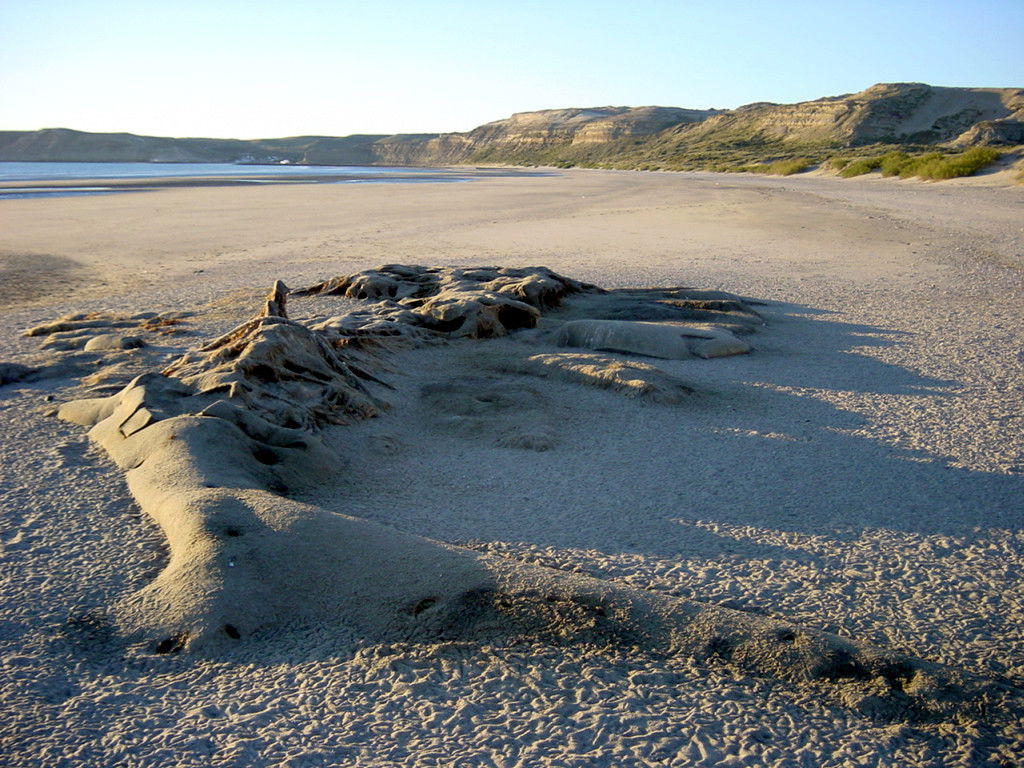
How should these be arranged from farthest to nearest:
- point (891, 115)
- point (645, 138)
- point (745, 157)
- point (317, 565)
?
point (645, 138), point (891, 115), point (745, 157), point (317, 565)

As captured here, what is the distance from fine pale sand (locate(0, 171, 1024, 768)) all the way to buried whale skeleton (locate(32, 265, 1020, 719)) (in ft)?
0.21

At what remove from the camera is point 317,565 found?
→ 264 cm

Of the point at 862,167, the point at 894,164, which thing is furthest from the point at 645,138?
the point at 894,164

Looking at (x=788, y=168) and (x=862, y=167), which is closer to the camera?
(x=862, y=167)

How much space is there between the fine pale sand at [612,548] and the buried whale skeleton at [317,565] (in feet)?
0.21

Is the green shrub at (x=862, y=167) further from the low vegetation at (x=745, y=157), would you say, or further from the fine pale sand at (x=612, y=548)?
the fine pale sand at (x=612, y=548)

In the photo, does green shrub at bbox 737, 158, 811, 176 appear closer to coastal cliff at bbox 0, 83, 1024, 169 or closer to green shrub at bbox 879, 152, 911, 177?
coastal cliff at bbox 0, 83, 1024, 169

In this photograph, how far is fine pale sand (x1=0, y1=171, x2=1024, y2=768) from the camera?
2035mm

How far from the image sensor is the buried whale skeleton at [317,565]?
2316 mm

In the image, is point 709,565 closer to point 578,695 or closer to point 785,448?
point 578,695

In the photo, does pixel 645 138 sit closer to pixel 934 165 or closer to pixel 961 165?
pixel 934 165

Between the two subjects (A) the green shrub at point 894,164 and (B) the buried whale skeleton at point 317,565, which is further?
(A) the green shrub at point 894,164

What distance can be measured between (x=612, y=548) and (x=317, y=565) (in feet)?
3.27

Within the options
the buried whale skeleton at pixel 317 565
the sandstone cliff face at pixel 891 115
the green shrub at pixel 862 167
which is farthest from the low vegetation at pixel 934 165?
the buried whale skeleton at pixel 317 565
